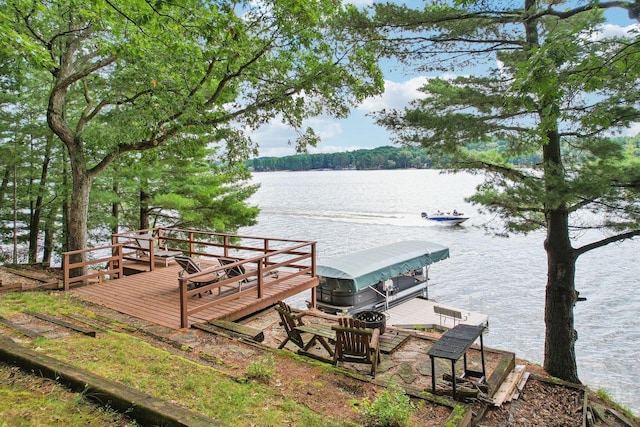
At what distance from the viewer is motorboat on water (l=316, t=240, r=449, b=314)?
1403 centimetres

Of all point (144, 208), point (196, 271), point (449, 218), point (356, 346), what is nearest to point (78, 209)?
point (196, 271)

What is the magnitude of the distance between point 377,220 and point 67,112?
30522 millimetres

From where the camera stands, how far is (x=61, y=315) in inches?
261

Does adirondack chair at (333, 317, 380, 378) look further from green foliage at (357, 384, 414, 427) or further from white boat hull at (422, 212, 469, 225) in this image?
white boat hull at (422, 212, 469, 225)

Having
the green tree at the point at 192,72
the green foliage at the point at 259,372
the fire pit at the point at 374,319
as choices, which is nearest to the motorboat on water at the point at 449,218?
the green tree at the point at 192,72

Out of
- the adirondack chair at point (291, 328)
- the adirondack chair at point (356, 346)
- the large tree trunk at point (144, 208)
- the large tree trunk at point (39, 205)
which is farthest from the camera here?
the large tree trunk at point (144, 208)

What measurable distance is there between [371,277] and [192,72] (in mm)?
8812

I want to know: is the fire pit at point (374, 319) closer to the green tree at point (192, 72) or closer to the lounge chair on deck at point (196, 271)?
the lounge chair on deck at point (196, 271)

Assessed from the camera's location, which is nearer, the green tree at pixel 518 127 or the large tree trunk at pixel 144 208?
the green tree at pixel 518 127

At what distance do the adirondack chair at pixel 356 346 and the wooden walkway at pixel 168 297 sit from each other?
2573 mm

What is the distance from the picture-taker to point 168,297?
831cm

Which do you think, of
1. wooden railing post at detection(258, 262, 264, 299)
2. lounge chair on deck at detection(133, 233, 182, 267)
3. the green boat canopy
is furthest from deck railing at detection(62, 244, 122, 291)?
the green boat canopy

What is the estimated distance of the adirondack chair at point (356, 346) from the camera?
18.1ft

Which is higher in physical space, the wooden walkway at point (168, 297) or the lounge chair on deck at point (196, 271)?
the lounge chair on deck at point (196, 271)
